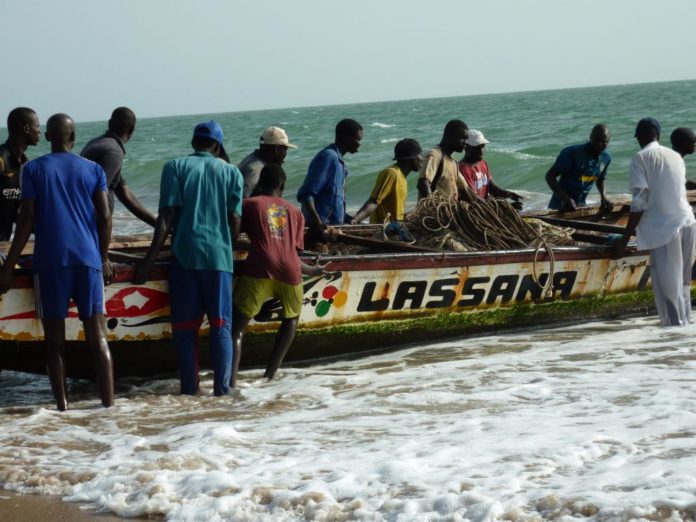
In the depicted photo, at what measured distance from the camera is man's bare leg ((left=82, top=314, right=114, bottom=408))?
6090 mm

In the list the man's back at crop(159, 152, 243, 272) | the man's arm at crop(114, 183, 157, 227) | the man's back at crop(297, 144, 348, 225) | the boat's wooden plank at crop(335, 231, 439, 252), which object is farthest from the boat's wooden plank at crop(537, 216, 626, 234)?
the man's back at crop(159, 152, 243, 272)

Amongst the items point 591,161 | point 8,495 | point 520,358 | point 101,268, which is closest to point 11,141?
point 101,268

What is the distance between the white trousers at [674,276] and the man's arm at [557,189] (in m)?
1.92

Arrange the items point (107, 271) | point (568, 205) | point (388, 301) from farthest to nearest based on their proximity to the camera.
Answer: point (568, 205) → point (388, 301) → point (107, 271)

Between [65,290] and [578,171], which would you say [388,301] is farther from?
[578,171]

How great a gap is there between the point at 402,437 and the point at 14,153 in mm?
2952

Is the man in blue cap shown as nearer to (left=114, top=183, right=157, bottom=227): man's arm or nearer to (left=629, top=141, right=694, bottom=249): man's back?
(left=114, top=183, right=157, bottom=227): man's arm

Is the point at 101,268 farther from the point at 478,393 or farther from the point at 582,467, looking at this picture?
the point at 582,467

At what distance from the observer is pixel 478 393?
6672 millimetres

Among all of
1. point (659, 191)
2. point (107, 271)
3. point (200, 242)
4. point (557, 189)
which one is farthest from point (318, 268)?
point (557, 189)

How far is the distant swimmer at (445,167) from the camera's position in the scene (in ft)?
29.2

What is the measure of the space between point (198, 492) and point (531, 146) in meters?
29.4

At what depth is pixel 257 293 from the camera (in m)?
6.72

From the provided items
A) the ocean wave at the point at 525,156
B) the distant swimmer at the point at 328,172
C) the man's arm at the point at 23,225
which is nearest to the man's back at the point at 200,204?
the man's arm at the point at 23,225
